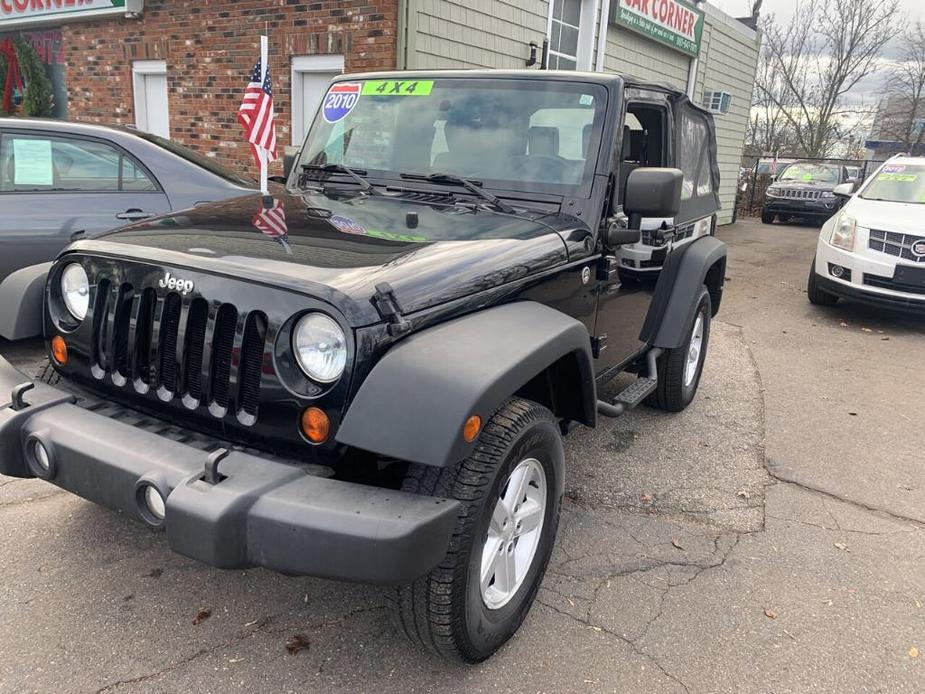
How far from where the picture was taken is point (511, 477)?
2318 mm

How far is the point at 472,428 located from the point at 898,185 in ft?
27.4

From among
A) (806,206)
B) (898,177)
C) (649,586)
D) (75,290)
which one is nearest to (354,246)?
(75,290)

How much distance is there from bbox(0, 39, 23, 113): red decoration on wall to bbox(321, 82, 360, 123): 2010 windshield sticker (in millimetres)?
10444

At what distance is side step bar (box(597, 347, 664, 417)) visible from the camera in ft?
10.9

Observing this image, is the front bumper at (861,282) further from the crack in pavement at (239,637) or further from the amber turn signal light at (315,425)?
the amber turn signal light at (315,425)

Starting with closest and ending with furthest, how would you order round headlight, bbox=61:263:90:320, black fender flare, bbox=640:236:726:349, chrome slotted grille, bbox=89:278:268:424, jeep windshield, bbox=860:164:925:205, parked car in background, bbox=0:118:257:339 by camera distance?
chrome slotted grille, bbox=89:278:268:424 → round headlight, bbox=61:263:90:320 → black fender flare, bbox=640:236:726:349 → parked car in background, bbox=0:118:257:339 → jeep windshield, bbox=860:164:925:205

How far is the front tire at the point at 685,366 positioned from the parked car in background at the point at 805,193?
51.3ft

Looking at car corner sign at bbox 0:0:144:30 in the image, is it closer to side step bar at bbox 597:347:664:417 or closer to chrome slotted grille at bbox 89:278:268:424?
side step bar at bbox 597:347:664:417

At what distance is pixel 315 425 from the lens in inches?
78.4

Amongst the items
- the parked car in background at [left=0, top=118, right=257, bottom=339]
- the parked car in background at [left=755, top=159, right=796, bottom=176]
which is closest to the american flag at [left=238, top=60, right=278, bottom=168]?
the parked car in background at [left=0, top=118, right=257, bottom=339]

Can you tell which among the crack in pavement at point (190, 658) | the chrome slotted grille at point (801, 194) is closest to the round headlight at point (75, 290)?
the crack in pavement at point (190, 658)

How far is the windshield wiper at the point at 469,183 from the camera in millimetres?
3035

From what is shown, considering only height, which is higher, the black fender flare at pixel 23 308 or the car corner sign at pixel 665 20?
the car corner sign at pixel 665 20

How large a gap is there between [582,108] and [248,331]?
1.91m
